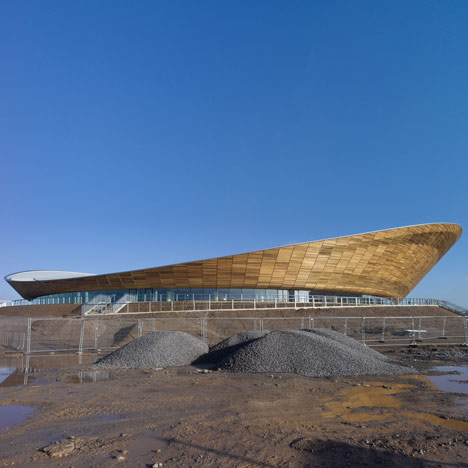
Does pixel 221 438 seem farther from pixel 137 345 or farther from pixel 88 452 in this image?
pixel 137 345

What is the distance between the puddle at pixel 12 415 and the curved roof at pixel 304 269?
29.4 m

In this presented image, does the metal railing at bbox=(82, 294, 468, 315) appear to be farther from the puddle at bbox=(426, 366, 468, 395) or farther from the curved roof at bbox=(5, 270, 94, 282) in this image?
the curved roof at bbox=(5, 270, 94, 282)

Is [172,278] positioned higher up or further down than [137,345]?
higher up

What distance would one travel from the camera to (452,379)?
1207 centimetres

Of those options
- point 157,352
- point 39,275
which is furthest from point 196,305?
Answer: point 39,275

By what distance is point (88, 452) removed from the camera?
5.66 metres

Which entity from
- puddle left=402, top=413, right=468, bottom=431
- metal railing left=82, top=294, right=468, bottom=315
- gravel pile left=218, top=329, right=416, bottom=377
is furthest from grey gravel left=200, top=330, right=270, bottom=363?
metal railing left=82, top=294, right=468, bottom=315

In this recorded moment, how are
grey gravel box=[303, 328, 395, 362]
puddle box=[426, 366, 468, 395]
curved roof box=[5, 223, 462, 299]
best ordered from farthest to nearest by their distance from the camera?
curved roof box=[5, 223, 462, 299] < grey gravel box=[303, 328, 395, 362] < puddle box=[426, 366, 468, 395]

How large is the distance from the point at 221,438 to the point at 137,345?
434 inches

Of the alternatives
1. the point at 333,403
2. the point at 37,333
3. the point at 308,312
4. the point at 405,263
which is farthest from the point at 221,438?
the point at 405,263

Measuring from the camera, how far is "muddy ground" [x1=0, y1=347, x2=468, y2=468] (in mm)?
5465

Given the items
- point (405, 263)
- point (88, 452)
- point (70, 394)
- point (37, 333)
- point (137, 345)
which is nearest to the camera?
point (88, 452)

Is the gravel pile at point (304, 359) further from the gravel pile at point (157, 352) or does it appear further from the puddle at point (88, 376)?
the puddle at point (88, 376)

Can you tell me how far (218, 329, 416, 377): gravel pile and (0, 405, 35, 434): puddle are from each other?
729 centimetres
